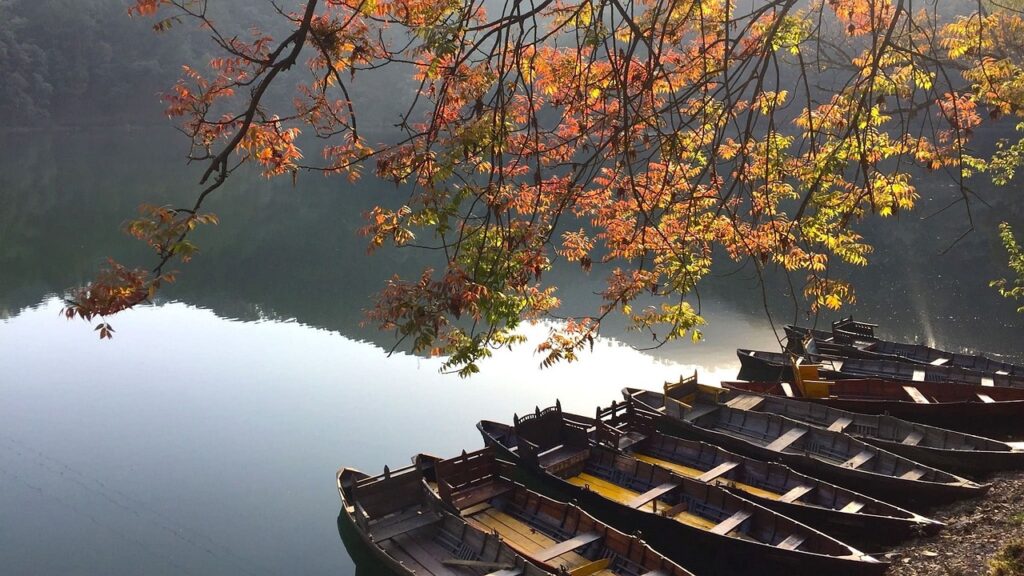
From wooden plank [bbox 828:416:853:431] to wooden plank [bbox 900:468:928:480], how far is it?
218cm

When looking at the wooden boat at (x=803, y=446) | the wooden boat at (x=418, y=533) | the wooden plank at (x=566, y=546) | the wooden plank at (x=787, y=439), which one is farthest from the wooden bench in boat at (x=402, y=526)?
the wooden plank at (x=787, y=439)

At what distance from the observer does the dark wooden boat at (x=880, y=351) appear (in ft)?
57.7

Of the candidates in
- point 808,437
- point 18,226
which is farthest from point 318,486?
point 18,226

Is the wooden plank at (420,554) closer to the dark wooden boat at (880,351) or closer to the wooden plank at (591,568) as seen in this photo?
the wooden plank at (591,568)

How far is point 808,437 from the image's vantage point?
13562mm

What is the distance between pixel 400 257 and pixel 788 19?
30.8 meters

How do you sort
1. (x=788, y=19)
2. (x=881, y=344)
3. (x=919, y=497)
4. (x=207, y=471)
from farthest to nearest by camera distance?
(x=881, y=344) → (x=207, y=471) → (x=919, y=497) → (x=788, y=19)

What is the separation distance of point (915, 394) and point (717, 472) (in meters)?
5.99

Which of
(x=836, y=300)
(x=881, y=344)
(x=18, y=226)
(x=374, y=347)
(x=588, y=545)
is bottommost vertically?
(x=588, y=545)

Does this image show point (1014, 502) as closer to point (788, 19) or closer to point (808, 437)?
point (808, 437)

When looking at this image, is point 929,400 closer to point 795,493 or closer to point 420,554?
point 795,493

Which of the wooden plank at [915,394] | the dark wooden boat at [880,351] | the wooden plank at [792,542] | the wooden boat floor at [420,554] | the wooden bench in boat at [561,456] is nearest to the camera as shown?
the wooden plank at [792,542]

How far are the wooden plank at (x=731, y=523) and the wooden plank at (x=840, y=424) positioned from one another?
4449mm

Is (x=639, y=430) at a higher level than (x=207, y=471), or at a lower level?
lower
